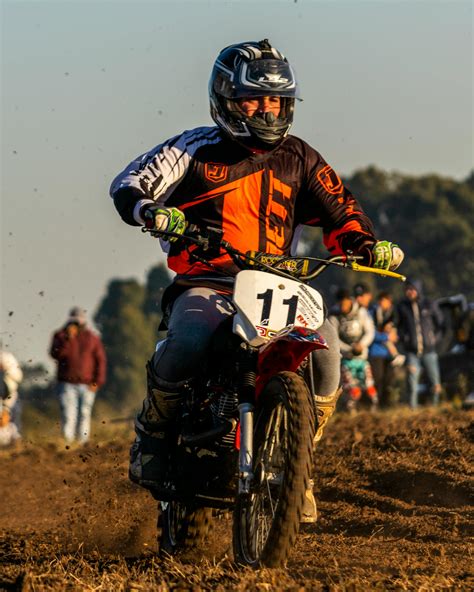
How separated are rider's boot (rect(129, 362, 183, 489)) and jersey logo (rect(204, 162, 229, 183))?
3.54 ft

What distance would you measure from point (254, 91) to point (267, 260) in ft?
3.24

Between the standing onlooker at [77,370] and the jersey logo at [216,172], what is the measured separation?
9.79m

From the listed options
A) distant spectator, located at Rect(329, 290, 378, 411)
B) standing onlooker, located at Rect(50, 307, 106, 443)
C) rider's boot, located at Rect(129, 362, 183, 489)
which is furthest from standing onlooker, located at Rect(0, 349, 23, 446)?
rider's boot, located at Rect(129, 362, 183, 489)

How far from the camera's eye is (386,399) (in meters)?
18.5

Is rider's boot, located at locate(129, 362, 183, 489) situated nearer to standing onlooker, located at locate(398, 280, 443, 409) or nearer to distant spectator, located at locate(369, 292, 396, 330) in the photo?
standing onlooker, located at locate(398, 280, 443, 409)

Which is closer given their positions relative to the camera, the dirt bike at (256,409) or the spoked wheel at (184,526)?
the dirt bike at (256,409)

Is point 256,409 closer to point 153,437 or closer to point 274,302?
point 274,302

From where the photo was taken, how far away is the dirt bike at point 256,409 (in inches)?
230

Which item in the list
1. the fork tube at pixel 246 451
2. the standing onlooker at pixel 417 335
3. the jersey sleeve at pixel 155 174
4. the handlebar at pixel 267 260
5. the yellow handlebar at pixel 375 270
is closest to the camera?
the fork tube at pixel 246 451

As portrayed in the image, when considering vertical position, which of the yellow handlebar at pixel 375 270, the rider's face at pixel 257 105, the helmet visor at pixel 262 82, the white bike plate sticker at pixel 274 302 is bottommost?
the white bike plate sticker at pixel 274 302

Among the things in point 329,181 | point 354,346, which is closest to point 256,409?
point 329,181

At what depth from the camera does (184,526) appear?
7.35 metres

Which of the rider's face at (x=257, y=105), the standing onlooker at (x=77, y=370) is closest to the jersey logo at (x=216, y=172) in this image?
the rider's face at (x=257, y=105)

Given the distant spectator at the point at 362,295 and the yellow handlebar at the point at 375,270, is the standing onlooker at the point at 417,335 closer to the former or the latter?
the distant spectator at the point at 362,295
